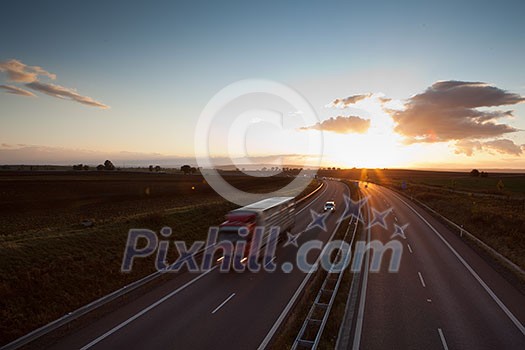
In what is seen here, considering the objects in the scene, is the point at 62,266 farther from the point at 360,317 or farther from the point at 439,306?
the point at 439,306

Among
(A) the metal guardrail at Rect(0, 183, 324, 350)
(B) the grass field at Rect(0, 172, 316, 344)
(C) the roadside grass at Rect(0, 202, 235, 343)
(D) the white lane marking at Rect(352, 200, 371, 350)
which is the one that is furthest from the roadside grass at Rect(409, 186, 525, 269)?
(C) the roadside grass at Rect(0, 202, 235, 343)

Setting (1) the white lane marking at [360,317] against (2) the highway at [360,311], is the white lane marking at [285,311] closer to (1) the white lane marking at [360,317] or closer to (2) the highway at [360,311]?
(2) the highway at [360,311]

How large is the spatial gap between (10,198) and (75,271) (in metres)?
50.6

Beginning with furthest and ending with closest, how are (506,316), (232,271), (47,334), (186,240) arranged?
(186,240), (232,271), (506,316), (47,334)

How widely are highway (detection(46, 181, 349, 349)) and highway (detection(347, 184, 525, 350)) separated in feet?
13.6

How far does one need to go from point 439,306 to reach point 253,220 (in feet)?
38.8

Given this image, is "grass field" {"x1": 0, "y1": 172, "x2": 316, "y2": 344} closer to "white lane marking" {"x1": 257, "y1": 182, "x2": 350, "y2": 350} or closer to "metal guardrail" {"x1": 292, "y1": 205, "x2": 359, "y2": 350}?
"white lane marking" {"x1": 257, "y1": 182, "x2": 350, "y2": 350}

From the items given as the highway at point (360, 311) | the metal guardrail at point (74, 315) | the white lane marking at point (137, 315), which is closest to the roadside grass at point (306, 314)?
the highway at point (360, 311)

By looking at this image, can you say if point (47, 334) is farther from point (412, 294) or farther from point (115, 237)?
point (412, 294)

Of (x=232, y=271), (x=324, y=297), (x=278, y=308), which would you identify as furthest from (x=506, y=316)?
(x=232, y=271)

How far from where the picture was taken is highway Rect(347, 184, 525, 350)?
44.3 ft

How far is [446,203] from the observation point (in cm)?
5688

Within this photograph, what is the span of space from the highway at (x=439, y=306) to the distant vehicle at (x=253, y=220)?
768 cm

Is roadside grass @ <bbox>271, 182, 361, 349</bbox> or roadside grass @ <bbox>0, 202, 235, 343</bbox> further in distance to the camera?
roadside grass @ <bbox>0, 202, 235, 343</bbox>
